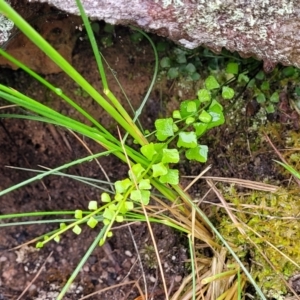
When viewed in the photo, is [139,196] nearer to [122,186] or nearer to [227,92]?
[122,186]

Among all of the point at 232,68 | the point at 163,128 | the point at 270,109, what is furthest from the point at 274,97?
the point at 163,128

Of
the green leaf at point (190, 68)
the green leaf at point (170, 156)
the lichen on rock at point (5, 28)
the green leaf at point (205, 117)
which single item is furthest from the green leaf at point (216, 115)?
the lichen on rock at point (5, 28)

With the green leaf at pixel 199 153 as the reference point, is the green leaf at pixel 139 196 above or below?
below

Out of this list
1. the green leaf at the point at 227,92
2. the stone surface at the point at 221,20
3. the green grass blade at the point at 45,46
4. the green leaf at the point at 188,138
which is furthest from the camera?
the green leaf at the point at 227,92

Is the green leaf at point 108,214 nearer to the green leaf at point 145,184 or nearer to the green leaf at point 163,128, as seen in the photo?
the green leaf at point 145,184

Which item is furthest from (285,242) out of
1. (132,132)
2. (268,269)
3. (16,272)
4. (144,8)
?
(16,272)

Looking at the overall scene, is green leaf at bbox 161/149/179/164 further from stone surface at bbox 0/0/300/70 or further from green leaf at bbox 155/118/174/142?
stone surface at bbox 0/0/300/70

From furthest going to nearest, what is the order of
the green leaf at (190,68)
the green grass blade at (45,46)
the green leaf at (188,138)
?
the green leaf at (190,68), the green leaf at (188,138), the green grass blade at (45,46)
